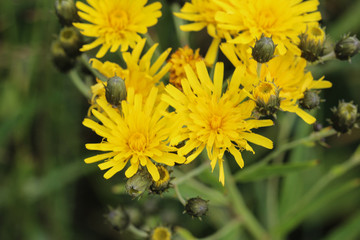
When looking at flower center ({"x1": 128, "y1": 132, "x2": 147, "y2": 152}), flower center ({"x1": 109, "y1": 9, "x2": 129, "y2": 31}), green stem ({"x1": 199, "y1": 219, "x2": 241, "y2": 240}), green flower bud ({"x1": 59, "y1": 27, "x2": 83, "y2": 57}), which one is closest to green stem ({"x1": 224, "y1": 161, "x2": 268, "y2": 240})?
green stem ({"x1": 199, "y1": 219, "x2": 241, "y2": 240})

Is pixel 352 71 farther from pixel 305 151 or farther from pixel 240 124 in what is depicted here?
pixel 240 124

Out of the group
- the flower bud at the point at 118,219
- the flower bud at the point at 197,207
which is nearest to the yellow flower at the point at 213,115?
the flower bud at the point at 197,207

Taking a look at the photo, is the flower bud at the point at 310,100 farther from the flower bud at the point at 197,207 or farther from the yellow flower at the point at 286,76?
the flower bud at the point at 197,207

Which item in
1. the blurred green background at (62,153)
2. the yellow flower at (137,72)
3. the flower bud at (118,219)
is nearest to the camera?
the yellow flower at (137,72)

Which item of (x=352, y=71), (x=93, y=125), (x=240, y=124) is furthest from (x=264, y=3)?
(x=352, y=71)

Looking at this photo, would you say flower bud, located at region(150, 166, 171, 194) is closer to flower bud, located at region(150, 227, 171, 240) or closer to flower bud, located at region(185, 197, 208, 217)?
flower bud, located at region(185, 197, 208, 217)
